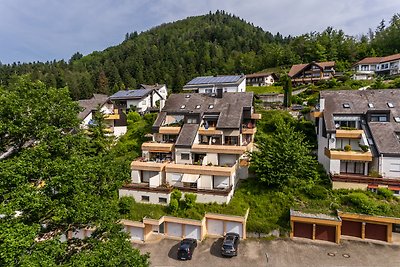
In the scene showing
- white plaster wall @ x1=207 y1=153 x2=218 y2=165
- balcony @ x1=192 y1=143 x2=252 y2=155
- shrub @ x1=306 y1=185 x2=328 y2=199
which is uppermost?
balcony @ x1=192 y1=143 x2=252 y2=155

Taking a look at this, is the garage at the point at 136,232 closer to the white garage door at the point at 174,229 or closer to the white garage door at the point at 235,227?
the white garage door at the point at 174,229

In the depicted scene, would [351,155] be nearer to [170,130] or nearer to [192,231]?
[192,231]

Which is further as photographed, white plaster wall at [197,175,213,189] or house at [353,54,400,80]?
house at [353,54,400,80]

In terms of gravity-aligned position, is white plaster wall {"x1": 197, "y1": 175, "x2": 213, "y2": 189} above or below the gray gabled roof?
below

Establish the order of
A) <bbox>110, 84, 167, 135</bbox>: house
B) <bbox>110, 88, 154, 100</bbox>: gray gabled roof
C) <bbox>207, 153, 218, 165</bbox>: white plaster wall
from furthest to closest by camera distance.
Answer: <bbox>110, 88, 154, 100</bbox>: gray gabled roof < <bbox>110, 84, 167, 135</bbox>: house < <bbox>207, 153, 218, 165</bbox>: white plaster wall

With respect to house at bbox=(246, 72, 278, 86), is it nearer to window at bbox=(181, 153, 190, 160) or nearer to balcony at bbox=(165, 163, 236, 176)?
window at bbox=(181, 153, 190, 160)

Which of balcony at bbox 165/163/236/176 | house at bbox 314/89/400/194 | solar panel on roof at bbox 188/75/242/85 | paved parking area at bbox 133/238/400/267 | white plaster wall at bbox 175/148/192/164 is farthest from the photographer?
solar panel on roof at bbox 188/75/242/85

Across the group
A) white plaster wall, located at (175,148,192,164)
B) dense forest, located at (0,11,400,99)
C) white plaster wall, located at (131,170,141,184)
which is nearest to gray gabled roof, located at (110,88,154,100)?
dense forest, located at (0,11,400,99)

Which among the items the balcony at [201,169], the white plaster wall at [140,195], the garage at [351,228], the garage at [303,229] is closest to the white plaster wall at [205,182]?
the balcony at [201,169]
